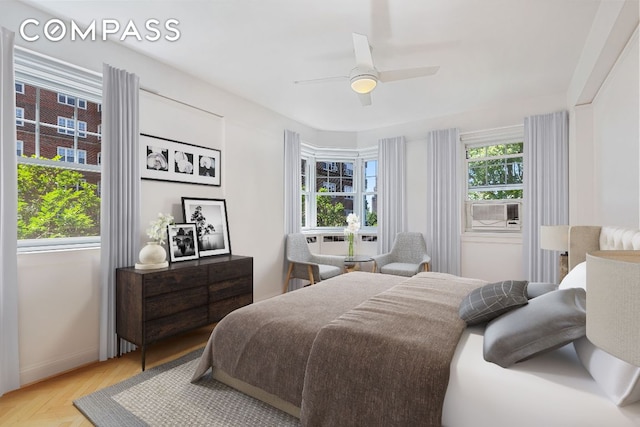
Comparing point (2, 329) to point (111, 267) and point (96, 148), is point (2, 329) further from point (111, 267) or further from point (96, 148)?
point (96, 148)

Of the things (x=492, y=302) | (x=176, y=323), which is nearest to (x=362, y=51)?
(x=492, y=302)

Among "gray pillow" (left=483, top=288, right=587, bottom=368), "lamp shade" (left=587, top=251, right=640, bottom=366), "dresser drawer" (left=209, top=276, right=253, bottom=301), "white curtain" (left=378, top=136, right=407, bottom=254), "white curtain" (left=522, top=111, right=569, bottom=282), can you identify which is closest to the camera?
"lamp shade" (left=587, top=251, right=640, bottom=366)

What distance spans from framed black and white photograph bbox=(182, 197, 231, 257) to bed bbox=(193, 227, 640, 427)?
59.1 inches

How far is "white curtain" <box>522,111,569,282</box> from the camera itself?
3.73m

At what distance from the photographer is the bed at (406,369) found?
113 centimetres

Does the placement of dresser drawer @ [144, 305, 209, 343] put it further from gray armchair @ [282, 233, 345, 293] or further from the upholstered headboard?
the upholstered headboard

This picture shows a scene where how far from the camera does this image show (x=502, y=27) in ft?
7.96

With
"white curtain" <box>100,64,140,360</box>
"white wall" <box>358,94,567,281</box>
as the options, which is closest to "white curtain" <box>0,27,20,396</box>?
"white curtain" <box>100,64,140,360</box>

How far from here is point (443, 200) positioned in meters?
4.59

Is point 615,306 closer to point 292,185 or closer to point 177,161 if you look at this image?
point 177,161

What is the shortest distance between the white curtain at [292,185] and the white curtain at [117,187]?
7.15 ft

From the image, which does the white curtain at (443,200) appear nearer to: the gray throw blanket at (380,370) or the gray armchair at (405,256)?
the gray armchair at (405,256)

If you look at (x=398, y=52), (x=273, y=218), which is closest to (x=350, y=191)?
(x=273, y=218)

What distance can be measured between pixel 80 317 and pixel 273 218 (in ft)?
8.06
